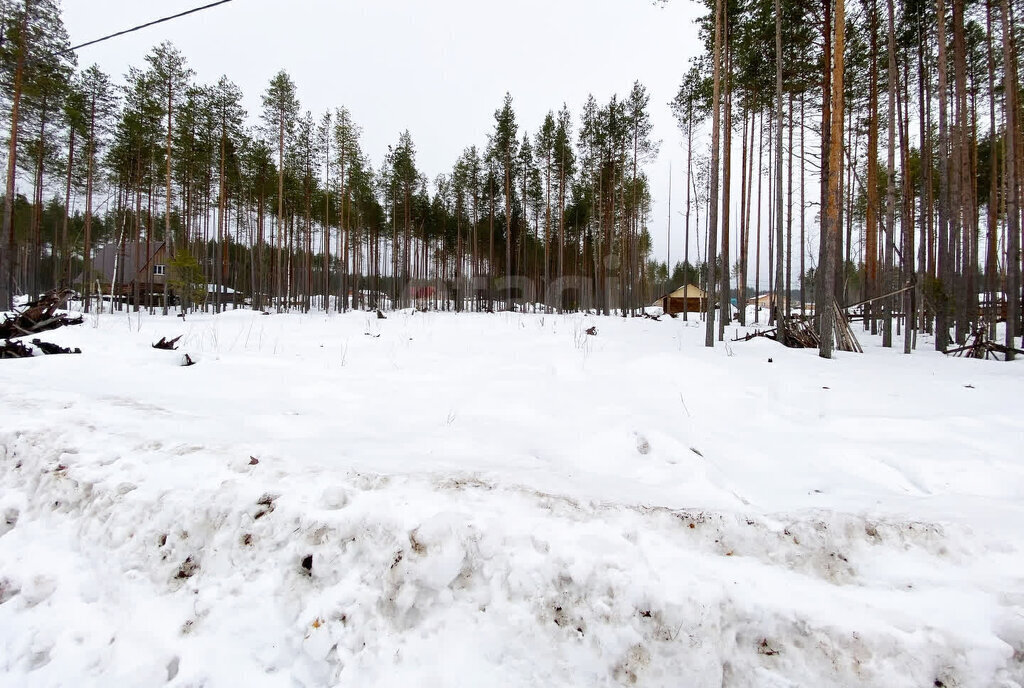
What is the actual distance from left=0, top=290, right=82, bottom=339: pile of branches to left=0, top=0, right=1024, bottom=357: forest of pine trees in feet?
12.1

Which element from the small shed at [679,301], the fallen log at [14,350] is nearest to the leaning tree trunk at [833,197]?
the fallen log at [14,350]

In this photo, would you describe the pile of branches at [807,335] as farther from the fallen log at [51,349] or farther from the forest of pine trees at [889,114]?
the fallen log at [51,349]

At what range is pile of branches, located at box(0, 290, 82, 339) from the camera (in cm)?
582

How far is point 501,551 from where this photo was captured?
1.54m

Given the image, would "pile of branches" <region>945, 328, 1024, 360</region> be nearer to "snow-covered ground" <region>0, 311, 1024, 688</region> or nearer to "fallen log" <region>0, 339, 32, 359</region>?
"snow-covered ground" <region>0, 311, 1024, 688</region>

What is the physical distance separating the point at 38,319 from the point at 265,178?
2225 cm

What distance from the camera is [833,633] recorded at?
4.09 feet

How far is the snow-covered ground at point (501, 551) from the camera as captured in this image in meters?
1.26

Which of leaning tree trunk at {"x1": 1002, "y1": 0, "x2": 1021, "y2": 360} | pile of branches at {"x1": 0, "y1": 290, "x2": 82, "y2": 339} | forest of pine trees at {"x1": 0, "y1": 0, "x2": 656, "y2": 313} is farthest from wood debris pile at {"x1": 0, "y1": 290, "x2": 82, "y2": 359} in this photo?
leaning tree trunk at {"x1": 1002, "y1": 0, "x2": 1021, "y2": 360}

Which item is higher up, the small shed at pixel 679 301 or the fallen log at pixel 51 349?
the small shed at pixel 679 301

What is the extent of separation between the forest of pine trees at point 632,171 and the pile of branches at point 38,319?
3702mm

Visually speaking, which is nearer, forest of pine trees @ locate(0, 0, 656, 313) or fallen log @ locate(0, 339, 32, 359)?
fallen log @ locate(0, 339, 32, 359)

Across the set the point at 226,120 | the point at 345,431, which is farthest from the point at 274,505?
the point at 226,120

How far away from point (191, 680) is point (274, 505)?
2.04 feet
